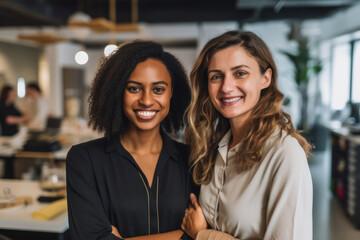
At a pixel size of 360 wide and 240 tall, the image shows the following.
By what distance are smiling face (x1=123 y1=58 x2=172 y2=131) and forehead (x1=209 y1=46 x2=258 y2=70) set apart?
267 mm

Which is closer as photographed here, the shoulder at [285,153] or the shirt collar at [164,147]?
the shoulder at [285,153]

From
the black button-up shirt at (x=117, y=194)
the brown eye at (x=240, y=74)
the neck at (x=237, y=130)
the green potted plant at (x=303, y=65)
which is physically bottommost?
the black button-up shirt at (x=117, y=194)

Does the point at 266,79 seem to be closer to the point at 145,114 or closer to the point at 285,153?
the point at 285,153

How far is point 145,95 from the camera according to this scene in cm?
149

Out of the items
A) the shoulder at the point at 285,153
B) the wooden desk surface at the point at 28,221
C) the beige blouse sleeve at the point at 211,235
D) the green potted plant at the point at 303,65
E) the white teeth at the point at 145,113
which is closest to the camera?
the shoulder at the point at 285,153

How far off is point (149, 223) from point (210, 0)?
23.9 feet

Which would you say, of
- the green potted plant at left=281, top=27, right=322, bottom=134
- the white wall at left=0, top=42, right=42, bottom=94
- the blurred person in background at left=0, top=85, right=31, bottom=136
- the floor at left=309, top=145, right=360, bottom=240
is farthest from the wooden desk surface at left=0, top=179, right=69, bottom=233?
the white wall at left=0, top=42, right=42, bottom=94

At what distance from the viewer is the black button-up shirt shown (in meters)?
1.43

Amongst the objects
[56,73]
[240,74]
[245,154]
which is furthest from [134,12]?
[245,154]

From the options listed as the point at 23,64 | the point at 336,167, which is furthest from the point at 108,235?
the point at 23,64

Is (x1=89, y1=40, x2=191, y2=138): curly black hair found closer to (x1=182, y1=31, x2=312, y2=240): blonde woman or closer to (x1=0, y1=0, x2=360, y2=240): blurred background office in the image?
(x1=182, y1=31, x2=312, y2=240): blonde woman

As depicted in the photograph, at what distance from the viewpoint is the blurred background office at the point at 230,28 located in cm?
522

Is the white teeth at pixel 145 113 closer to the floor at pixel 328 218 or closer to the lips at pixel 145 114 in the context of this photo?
the lips at pixel 145 114

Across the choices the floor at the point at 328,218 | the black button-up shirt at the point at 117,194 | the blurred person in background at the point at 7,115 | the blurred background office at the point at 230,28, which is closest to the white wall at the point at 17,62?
the blurred background office at the point at 230,28
